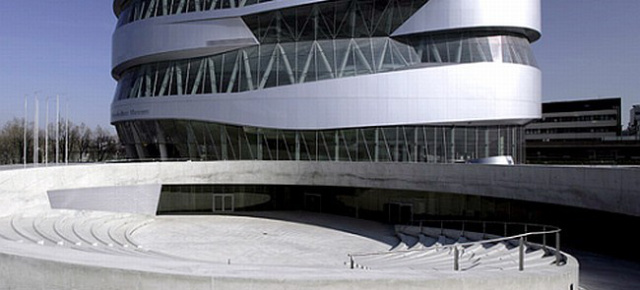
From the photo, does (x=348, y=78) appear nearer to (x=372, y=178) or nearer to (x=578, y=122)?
(x=372, y=178)

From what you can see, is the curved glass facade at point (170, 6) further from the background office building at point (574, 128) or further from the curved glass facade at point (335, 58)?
the background office building at point (574, 128)

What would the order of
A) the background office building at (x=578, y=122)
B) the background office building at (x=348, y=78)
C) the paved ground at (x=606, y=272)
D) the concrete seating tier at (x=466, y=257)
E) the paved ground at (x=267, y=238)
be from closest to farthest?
the concrete seating tier at (x=466, y=257)
the paved ground at (x=606, y=272)
the paved ground at (x=267, y=238)
the background office building at (x=348, y=78)
the background office building at (x=578, y=122)

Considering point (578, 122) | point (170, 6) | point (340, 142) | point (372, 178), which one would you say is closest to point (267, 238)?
point (372, 178)

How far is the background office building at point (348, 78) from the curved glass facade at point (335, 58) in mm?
77

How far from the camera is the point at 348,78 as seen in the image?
3462 centimetres

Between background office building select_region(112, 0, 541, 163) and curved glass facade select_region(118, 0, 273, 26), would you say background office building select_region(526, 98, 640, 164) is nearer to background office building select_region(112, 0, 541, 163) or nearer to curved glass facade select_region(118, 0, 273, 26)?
background office building select_region(112, 0, 541, 163)

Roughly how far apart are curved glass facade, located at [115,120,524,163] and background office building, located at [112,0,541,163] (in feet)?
0.24

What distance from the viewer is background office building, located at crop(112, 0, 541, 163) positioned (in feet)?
112

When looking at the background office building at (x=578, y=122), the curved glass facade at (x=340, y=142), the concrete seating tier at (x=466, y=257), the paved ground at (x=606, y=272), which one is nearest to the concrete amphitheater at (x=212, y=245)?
the concrete seating tier at (x=466, y=257)

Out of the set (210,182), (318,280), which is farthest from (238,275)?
(210,182)

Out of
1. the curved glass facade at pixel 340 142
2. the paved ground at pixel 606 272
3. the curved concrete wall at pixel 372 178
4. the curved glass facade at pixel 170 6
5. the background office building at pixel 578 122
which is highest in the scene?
the curved glass facade at pixel 170 6

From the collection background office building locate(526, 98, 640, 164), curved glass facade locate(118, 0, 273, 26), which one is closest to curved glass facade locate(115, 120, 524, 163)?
curved glass facade locate(118, 0, 273, 26)

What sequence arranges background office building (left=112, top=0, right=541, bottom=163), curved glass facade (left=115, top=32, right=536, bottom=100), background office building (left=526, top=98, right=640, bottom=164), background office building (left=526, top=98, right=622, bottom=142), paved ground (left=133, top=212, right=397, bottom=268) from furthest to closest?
background office building (left=526, top=98, right=622, bottom=142)
background office building (left=526, top=98, right=640, bottom=164)
curved glass facade (left=115, top=32, right=536, bottom=100)
background office building (left=112, top=0, right=541, bottom=163)
paved ground (left=133, top=212, right=397, bottom=268)

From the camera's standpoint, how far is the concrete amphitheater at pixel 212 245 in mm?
9039
